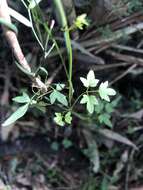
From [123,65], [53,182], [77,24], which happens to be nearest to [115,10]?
[123,65]

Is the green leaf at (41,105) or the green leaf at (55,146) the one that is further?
the green leaf at (55,146)

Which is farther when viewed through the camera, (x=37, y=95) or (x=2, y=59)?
(x=2, y=59)

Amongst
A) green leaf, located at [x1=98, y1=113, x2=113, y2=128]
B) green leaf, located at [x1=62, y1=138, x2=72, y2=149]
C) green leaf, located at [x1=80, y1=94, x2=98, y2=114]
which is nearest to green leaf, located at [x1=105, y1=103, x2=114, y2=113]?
green leaf, located at [x1=98, y1=113, x2=113, y2=128]

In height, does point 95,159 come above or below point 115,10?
below

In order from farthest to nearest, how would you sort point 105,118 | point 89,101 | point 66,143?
point 66,143 < point 105,118 < point 89,101

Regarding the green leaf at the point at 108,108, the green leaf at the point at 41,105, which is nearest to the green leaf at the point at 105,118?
the green leaf at the point at 108,108

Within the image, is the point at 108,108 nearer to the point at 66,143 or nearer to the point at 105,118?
the point at 105,118

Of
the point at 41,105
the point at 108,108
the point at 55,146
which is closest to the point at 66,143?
the point at 55,146

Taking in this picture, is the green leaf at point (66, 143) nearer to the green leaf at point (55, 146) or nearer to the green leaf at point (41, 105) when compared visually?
the green leaf at point (55, 146)

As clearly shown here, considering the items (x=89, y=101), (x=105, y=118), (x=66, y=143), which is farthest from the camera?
(x=66, y=143)

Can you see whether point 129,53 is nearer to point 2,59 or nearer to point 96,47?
point 96,47

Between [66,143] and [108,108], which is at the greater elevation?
[108,108]
